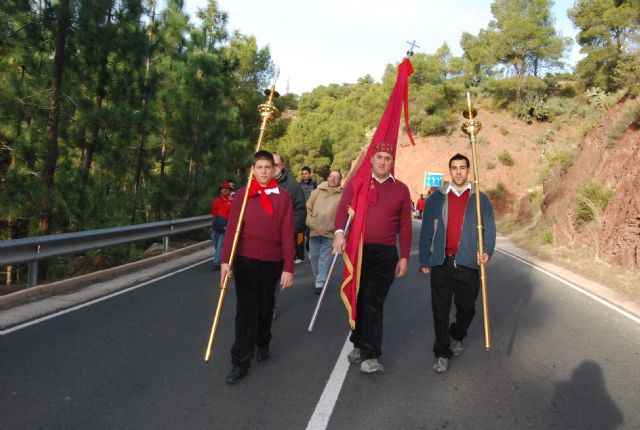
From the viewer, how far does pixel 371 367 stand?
4.33m

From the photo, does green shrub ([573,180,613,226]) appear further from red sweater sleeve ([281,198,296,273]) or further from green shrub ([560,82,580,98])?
green shrub ([560,82,580,98])

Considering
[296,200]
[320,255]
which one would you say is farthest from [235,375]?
[320,255]

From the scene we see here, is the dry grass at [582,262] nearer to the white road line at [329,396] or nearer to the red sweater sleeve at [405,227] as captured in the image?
the red sweater sleeve at [405,227]

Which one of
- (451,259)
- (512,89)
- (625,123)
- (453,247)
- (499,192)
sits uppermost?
(512,89)

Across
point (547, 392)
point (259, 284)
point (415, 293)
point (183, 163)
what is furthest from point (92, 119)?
point (547, 392)

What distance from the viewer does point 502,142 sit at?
49.6 m

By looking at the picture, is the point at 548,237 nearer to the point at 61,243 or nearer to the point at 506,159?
the point at 61,243

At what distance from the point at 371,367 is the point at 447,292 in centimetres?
96

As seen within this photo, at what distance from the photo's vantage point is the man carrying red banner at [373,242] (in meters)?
4.38

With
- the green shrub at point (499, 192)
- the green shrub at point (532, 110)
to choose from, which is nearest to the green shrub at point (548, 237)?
the green shrub at point (499, 192)

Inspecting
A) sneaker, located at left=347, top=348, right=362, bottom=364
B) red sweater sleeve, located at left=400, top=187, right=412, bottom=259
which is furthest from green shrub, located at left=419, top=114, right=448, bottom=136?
sneaker, located at left=347, top=348, right=362, bottom=364

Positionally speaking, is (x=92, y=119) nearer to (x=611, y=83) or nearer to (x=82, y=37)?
(x=82, y=37)

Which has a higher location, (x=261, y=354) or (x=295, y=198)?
(x=295, y=198)

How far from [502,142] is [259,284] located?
49593 mm
